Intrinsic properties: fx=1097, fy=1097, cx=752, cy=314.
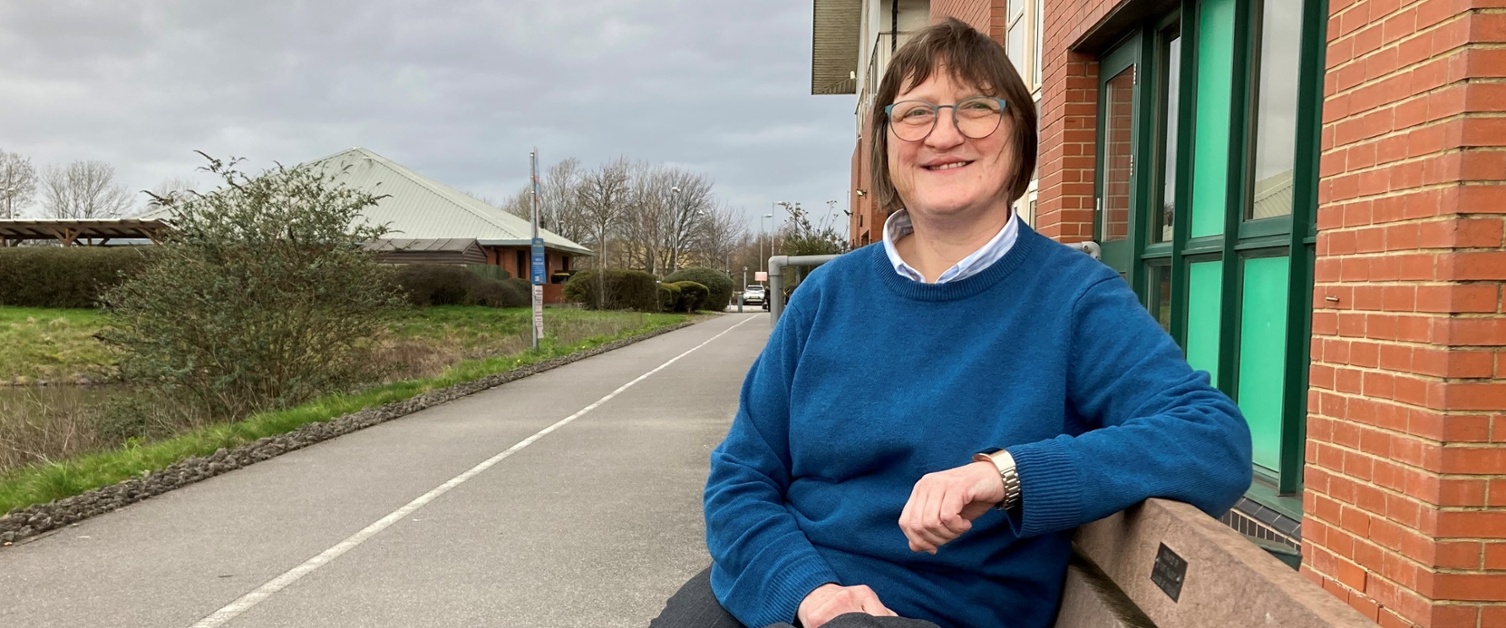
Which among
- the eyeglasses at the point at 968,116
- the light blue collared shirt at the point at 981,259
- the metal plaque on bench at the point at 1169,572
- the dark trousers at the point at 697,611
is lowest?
the dark trousers at the point at 697,611

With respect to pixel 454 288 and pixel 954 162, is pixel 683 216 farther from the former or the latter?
pixel 954 162

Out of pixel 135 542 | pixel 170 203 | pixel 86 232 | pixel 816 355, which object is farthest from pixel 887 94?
pixel 86 232

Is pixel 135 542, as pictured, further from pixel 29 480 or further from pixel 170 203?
pixel 170 203

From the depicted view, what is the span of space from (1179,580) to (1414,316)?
5.60 ft

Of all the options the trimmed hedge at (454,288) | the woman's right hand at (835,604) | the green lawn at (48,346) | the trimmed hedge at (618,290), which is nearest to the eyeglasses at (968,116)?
the woman's right hand at (835,604)

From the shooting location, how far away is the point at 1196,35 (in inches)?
200

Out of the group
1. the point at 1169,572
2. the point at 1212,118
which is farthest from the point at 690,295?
the point at 1169,572

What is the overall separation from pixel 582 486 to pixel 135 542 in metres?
2.84

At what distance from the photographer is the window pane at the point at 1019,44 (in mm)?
9312

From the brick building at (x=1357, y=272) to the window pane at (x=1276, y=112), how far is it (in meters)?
0.01

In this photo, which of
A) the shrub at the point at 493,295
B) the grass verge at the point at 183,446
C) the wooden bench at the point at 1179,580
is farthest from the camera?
the shrub at the point at 493,295

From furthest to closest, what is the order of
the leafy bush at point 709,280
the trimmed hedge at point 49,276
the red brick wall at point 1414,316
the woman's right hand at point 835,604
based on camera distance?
the leafy bush at point 709,280 < the trimmed hedge at point 49,276 < the red brick wall at point 1414,316 < the woman's right hand at point 835,604

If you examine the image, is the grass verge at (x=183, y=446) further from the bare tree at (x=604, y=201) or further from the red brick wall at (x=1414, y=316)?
the bare tree at (x=604, y=201)

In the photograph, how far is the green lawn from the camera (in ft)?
89.5
